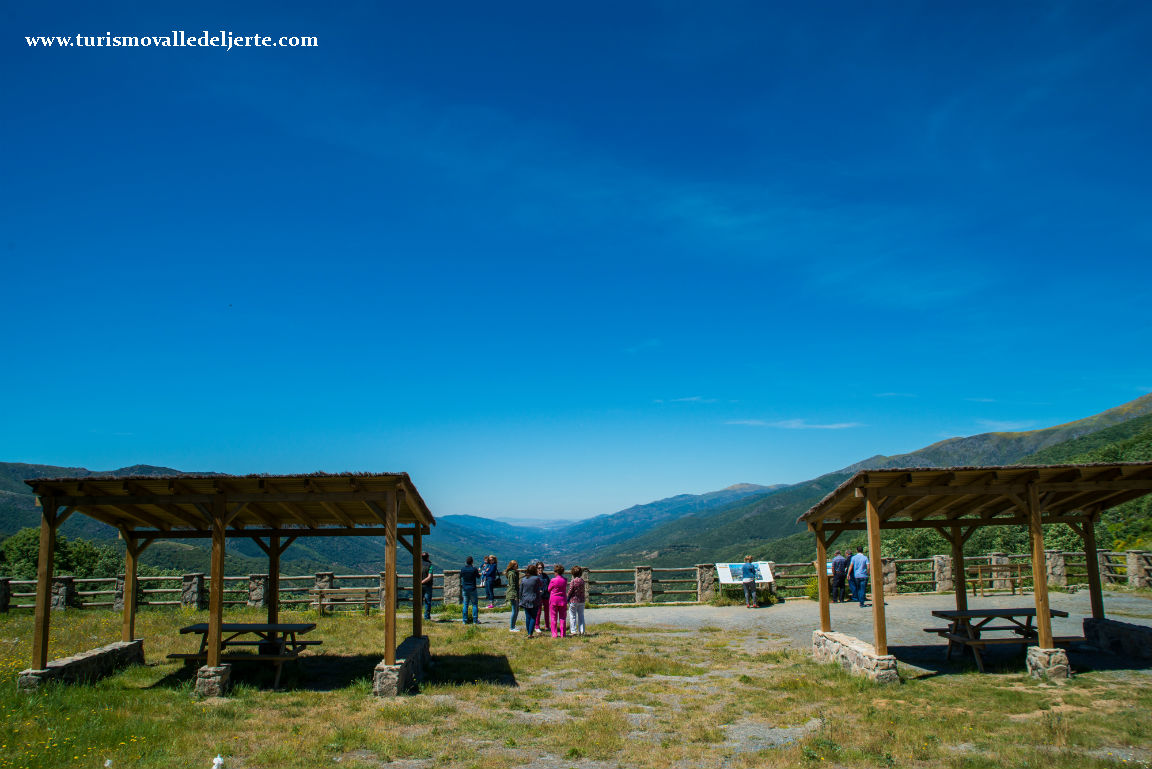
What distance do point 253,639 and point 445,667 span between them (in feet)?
21.1

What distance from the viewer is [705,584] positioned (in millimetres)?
23406

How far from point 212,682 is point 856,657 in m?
9.85

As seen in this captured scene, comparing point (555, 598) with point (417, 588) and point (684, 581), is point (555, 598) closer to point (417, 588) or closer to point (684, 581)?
point (417, 588)

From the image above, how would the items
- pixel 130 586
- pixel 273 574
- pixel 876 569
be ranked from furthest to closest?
pixel 273 574 → pixel 130 586 → pixel 876 569

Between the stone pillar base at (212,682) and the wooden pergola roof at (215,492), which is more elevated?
the wooden pergola roof at (215,492)

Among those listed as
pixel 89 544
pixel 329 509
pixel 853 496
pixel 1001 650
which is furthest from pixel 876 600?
pixel 89 544

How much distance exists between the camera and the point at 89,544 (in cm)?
3797

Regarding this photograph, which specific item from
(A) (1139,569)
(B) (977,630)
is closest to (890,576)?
(A) (1139,569)

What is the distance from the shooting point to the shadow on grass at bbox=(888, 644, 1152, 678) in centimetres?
1167

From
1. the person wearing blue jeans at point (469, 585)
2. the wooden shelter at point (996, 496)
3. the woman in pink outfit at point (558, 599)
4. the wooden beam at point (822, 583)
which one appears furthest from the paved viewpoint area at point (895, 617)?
the person wearing blue jeans at point (469, 585)

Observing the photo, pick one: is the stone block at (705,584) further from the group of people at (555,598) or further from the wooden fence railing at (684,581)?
the group of people at (555,598)

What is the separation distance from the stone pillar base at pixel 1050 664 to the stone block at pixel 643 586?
13202 millimetres

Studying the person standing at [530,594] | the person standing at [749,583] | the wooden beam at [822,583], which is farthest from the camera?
the person standing at [749,583]

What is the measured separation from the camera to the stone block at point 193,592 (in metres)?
21.9
